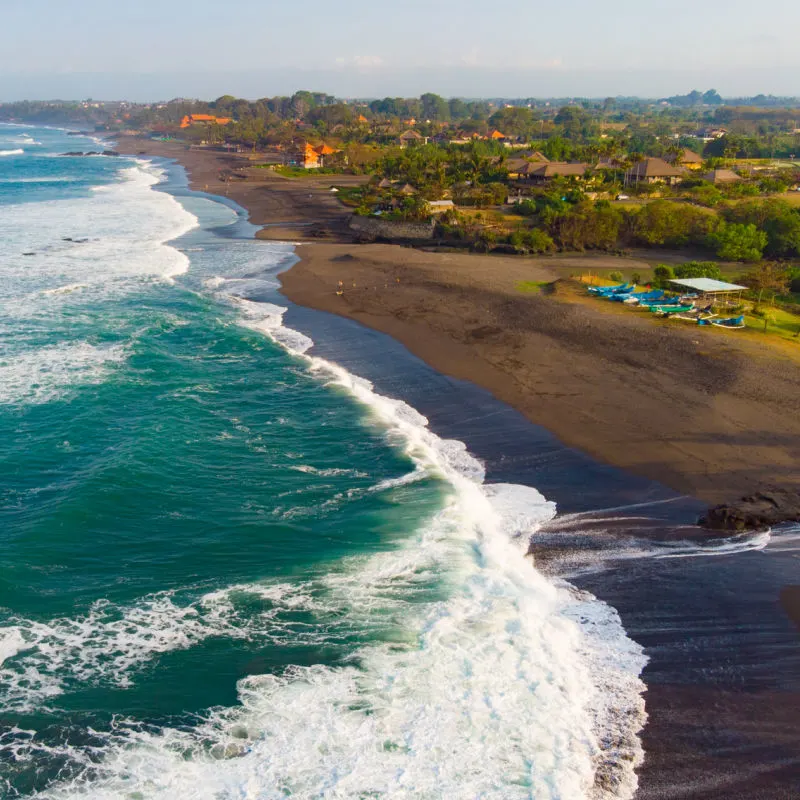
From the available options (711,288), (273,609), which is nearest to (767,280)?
(711,288)

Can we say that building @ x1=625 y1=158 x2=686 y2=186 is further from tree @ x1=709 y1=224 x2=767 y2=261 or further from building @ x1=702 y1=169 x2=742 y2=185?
tree @ x1=709 y1=224 x2=767 y2=261

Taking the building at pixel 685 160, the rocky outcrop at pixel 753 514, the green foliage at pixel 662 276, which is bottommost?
the rocky outcrop at pixel 753 514

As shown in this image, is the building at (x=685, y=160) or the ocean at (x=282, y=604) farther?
the building at (x=685, y=160)

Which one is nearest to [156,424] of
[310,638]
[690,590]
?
[310,638]

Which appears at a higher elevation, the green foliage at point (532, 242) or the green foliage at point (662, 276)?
the green foliage at point (532, 242)

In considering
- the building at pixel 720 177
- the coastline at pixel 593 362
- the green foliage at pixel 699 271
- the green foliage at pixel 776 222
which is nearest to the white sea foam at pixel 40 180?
the coastline at pixel 593 362

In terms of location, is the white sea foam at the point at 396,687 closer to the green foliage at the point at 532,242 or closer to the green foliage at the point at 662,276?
the green foliage at the point at 662,276

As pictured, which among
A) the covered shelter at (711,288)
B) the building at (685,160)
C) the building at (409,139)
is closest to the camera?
the covered shelter at (711,288)
